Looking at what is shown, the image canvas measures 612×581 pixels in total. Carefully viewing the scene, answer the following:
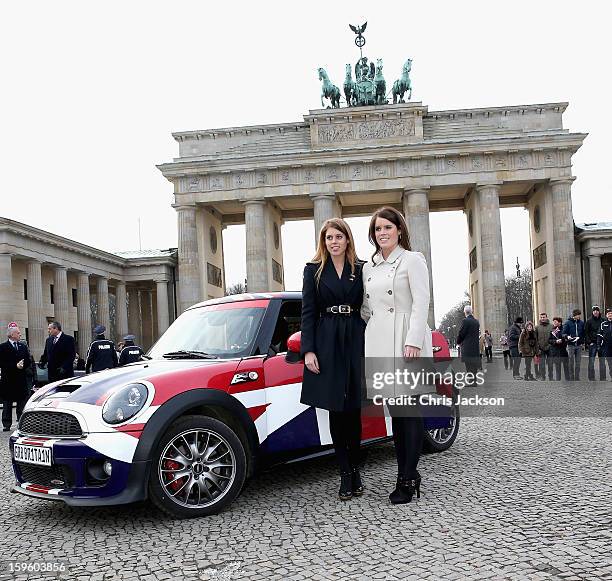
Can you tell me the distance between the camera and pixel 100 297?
1978 inches

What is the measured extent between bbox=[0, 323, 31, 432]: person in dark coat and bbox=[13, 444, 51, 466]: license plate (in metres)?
7.80

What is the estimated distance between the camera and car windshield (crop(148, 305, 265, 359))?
6.01 metres

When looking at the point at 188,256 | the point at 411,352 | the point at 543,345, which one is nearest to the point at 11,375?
the point at 411,352

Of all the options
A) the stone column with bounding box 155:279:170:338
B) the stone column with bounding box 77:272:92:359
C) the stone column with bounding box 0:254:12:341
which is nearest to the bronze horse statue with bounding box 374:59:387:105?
the stone column with bounding box 155:279:170:338

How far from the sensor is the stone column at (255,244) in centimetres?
4775

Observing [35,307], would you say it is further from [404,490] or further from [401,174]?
[404,490]

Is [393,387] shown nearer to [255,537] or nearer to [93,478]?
[255,537]

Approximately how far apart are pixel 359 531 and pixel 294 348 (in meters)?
1.63

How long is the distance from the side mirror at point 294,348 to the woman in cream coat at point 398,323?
2.11ft

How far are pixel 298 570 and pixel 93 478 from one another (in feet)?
5.79

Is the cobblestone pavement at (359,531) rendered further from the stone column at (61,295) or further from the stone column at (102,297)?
the stone column at (102,297)

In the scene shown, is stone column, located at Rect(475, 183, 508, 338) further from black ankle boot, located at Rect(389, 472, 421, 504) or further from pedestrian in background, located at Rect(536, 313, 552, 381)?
black ankle boot, located at Rect(389, 472, 421, 504)

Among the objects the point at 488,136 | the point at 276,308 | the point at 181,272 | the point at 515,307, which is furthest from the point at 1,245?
the point at 515,307

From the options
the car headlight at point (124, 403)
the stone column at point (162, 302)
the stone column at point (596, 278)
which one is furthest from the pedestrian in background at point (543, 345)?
the stone column at point (162, 302)
